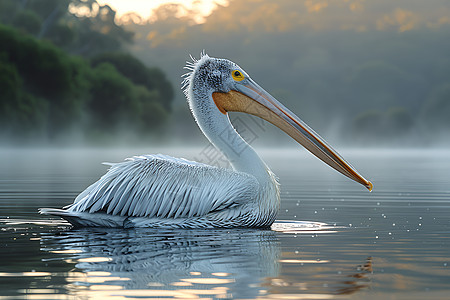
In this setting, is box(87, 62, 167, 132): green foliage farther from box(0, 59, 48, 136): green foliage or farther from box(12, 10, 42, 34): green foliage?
box(0, 59, 48, 136): green foliage

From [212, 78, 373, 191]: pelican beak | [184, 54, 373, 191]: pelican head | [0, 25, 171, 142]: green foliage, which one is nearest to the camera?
→ [212, 78, 373, 191]: pelican beak

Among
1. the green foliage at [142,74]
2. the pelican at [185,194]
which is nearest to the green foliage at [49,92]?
the green foliage at [142,74]

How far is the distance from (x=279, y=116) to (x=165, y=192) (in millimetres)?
1647

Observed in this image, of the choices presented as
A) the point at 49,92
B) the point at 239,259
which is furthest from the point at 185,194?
the point at 49,92

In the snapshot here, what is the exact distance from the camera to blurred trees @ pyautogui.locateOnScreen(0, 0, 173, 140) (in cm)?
6244

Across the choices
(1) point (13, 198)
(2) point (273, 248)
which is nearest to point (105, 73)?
(1) point (13, 198)

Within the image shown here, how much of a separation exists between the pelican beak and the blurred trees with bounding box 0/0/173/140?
53.1m

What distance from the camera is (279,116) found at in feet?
29.4

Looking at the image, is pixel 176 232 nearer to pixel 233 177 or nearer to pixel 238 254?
pixel 233 177

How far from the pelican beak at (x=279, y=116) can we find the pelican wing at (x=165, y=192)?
905mm

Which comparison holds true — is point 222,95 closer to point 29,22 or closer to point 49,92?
point 49,92

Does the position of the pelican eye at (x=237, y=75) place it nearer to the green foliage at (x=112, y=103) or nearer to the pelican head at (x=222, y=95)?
the pelican head at (x=222, y=95)

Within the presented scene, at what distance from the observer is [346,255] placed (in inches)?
255

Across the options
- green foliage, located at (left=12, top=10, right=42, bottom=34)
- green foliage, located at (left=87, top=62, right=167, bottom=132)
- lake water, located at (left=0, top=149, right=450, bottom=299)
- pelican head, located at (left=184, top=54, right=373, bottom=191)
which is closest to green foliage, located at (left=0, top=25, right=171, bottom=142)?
green foliage, located at (left=87, top=62, right=167, bottom=132)
